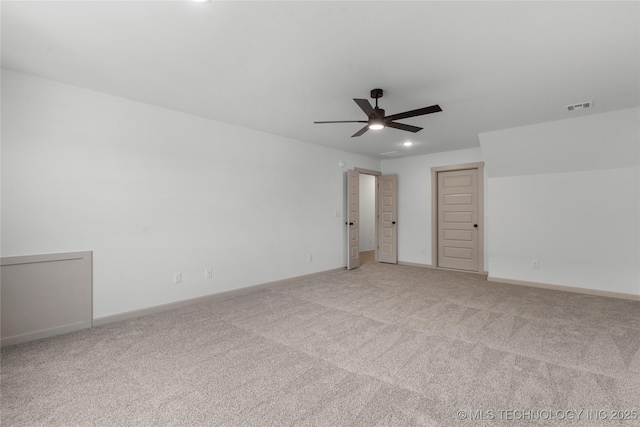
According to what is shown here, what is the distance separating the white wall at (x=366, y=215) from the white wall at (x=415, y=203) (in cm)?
215

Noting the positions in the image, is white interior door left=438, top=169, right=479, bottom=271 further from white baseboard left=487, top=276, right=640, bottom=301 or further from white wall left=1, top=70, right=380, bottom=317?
white wall left=1, top=70, right=380, bottom=317

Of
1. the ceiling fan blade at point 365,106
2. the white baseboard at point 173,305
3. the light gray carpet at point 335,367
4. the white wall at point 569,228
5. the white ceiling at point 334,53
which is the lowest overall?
the light gray carpet at point 335,367

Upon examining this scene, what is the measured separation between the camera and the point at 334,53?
2449 mm

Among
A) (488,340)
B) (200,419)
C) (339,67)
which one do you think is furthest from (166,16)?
(488,340)

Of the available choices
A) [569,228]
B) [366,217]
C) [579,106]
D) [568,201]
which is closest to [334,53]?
[579,106]

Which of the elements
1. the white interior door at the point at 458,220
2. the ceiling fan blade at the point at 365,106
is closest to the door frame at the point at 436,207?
the white interior door at the point at 458,220

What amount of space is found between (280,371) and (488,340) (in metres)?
2.02

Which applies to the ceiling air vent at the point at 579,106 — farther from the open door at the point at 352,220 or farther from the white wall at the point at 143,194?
the white wall at the point at 143,194

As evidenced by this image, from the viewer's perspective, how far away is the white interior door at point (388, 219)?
23.4 ft

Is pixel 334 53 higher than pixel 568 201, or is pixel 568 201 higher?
pixel 334 53

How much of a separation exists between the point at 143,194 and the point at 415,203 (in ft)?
18.0

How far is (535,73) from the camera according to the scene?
9.14ft

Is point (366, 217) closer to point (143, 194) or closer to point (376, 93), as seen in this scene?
point (376, 93)

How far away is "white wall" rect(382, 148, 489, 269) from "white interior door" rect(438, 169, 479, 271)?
27cm
